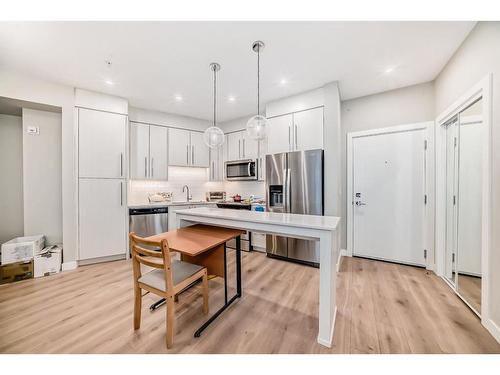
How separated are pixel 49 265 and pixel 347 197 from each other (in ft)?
15.5

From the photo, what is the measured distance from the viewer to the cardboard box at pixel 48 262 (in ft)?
8.86

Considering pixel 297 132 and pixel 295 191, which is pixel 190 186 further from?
pixel 297 132

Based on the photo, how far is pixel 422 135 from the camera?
2865 mm

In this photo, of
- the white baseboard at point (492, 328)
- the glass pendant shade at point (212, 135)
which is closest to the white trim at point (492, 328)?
the white baseboard at point (492, 328)

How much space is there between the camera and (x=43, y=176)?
10.2ft

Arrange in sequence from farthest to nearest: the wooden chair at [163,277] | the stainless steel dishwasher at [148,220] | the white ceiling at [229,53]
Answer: the stainless steel dishwasher at [148,220] → the white ceiling at [229,53] → the wooden chair at [163,277]

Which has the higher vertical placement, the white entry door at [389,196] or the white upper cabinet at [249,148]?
the white upper cabinet at [249,148]

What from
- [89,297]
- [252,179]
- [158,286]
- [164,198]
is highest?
[252,179]

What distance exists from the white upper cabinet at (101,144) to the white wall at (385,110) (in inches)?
152

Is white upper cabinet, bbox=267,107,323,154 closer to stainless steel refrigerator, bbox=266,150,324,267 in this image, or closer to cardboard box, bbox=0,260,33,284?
stainless steel refrigerator, bbox=266,150,324,267

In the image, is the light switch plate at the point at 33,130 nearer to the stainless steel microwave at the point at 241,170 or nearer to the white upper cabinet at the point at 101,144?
the white upper cabinet at the point at 101,144
